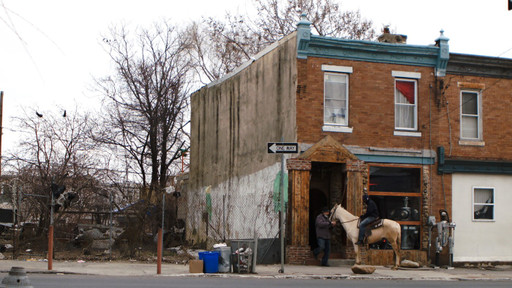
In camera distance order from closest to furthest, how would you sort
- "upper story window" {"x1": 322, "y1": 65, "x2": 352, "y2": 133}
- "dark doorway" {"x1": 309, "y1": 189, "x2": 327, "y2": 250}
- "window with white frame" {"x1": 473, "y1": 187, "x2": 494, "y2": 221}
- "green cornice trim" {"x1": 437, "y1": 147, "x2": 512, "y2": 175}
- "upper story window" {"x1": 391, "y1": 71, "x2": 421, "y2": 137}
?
"upper story window" {"x1": 322, "y1": 65, "x2": 352, "y2": 133}
"upper story window" {"x1": 391, "y1": 71, "x2": 421, "y2": 137}
"green cornice trim" {"x1": 437, "y1": 147, "x2": 512, "y2": 175}
"window with white frame" {"x1": 473, "y1": 187, "x2": 494, "y2": 221}
"dark doorway" {"x1": 309, "y1": 189, "x2": 327, "y2": 250}

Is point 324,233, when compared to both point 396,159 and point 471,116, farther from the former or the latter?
point 471,116

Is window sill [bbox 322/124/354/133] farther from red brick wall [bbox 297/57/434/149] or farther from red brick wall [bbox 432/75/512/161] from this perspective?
red brick wall [bbox 432/75/512/161]

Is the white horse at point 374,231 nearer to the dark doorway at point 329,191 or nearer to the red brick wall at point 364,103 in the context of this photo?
the dark doorway at point 329,191

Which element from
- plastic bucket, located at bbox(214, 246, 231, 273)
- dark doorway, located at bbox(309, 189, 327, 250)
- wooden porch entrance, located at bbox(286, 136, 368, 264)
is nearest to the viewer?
plastic bucket, located at bbox(214, 246, 231, 273)

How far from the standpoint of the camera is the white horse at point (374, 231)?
20.1 meters

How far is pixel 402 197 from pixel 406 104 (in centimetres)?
309

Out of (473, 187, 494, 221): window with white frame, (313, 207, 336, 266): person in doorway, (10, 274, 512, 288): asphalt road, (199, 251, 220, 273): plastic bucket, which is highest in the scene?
(473, 187, 494, 221): window with white frame

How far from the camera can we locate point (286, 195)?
71.2ft

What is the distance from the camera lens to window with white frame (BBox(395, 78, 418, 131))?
2330cm

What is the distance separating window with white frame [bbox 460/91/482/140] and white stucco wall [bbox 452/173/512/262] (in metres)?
1.45

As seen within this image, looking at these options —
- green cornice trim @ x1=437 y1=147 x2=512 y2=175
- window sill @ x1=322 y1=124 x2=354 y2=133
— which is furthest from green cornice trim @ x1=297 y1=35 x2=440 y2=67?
green cornice trim @ x1=437 y1=147 x2=512 y2=175

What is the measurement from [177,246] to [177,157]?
1058 centimetres

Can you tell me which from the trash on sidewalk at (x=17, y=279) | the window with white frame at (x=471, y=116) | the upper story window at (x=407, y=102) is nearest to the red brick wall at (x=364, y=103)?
the upper story window at (x=407, y=102)

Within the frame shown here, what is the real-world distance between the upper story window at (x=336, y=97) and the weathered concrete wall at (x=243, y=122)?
3.80ft
